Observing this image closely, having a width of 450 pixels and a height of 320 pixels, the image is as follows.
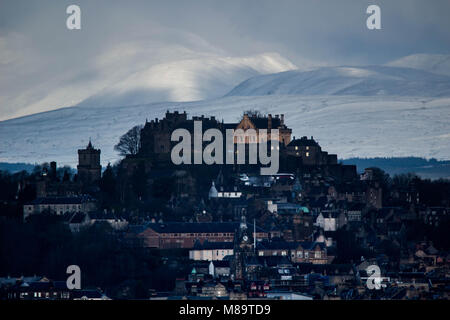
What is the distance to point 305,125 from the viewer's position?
144 meters

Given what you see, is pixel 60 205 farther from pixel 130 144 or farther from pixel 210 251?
pixel 130 144

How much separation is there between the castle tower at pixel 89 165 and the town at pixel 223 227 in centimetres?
11

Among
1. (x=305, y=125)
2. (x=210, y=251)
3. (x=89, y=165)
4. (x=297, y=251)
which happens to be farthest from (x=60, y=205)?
(x=305, y=125)

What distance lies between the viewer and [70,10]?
101688 mm

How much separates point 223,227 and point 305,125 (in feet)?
179

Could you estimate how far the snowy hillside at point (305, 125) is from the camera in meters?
134

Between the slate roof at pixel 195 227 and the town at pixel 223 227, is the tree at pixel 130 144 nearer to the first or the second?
the town at pixel 223 227

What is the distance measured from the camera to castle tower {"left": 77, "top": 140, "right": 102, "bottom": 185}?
100688 mm

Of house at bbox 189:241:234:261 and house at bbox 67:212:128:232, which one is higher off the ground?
house at bbox 67:212:128:232

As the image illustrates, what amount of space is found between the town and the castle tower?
115mm

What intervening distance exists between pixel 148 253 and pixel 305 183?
22.7 m

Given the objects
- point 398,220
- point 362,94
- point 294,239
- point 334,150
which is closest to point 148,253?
point 294,239

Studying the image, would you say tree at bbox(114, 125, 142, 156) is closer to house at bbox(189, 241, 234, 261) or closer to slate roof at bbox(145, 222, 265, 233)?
slate roof at bbox(145, 222, 265, 233)

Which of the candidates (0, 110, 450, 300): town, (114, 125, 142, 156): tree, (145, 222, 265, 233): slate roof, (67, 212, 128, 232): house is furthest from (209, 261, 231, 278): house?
Result: (114, 125, 142, 156): tree
